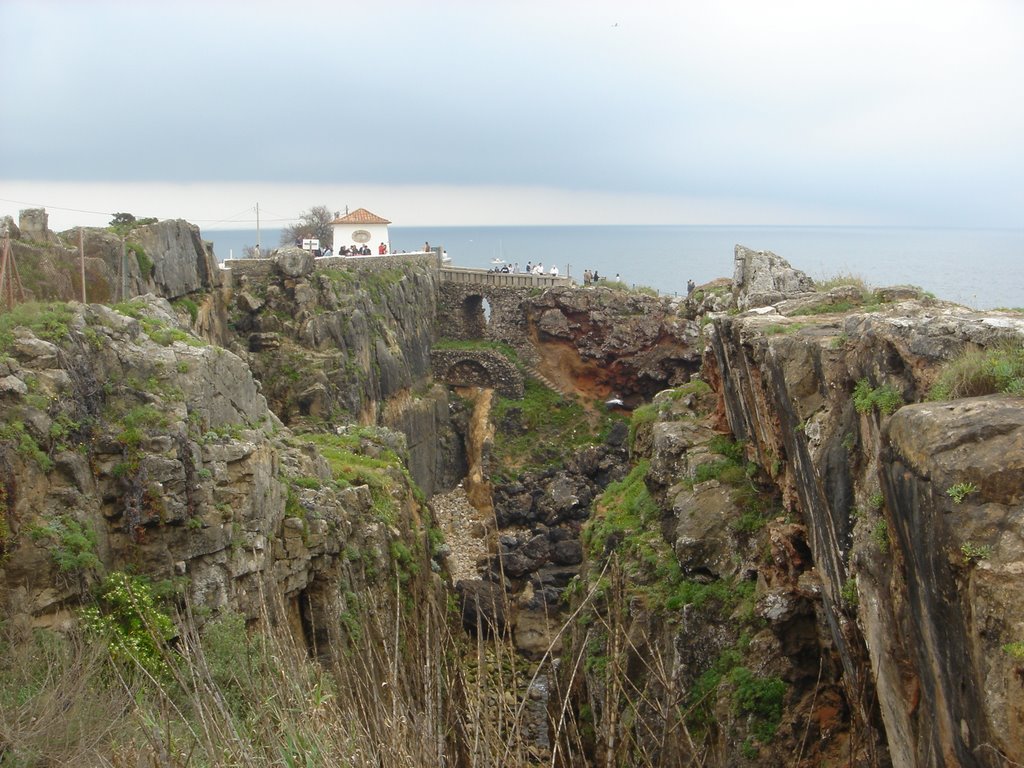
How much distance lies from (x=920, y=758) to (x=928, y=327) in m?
5.59

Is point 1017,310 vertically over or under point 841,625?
over

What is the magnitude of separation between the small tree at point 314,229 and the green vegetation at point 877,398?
68597mm

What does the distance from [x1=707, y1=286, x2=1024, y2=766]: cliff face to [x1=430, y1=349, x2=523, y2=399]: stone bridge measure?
127ft

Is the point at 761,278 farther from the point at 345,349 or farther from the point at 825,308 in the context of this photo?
the point at 345,349

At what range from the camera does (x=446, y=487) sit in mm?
54750

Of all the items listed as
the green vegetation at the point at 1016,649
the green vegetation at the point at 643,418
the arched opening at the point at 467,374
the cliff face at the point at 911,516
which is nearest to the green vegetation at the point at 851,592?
the cliff face at the point at 911,516

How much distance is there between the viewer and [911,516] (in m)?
10.8

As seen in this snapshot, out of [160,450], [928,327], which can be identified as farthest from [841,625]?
[160,450]

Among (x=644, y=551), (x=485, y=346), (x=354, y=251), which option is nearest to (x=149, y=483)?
(x=644, y=551)

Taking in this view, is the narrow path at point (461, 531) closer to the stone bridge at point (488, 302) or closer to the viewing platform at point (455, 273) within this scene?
the stone bridge at point (488, 302)

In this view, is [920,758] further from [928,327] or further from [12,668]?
[12,668]

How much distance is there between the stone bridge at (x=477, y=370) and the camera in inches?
2285

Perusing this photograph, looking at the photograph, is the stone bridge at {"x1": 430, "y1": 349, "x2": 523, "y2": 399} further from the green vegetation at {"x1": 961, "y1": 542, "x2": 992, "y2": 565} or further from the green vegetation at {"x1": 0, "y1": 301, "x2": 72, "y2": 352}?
the green vegetation at {"x1": 961, "y1": 542, "x2": 992, "y2": 565}

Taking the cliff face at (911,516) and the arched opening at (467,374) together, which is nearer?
the cliff face at (911,516)
